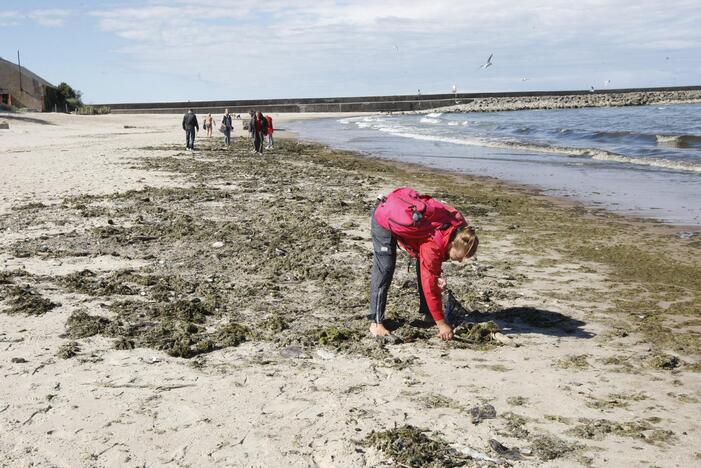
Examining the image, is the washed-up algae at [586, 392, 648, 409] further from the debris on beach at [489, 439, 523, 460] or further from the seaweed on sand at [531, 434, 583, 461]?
the debris on beach at [489, 439, 523, 460]

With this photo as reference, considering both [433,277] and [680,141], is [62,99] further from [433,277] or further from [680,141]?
[433,277]

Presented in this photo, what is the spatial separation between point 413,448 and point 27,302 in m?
4.04

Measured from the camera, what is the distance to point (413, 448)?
3.86 metres

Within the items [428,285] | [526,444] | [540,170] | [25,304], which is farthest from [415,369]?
[540,170]

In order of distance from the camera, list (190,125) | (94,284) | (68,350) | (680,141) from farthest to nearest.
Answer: (680,141) → (190,125) → (94,284) → (68,350)

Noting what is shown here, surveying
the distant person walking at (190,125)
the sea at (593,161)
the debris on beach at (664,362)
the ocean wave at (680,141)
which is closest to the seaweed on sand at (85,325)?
the debris on beach at (664,362)

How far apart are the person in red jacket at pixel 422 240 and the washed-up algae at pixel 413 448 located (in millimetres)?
1526

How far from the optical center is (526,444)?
3.96m

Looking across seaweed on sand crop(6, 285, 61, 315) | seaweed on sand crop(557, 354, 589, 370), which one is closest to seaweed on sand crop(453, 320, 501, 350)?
seaweed on sand crop(557, 354, 589, 370)

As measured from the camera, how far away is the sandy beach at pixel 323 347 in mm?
3982

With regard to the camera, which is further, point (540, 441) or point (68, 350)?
point (68, 350)

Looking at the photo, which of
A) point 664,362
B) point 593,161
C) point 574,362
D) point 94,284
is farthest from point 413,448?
point 593,161

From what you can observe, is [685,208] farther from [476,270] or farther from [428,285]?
[428,285]

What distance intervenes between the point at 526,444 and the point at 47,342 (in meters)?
3.64
